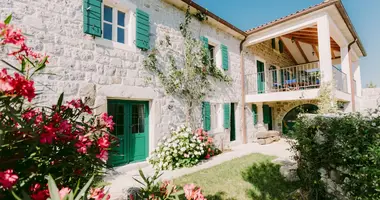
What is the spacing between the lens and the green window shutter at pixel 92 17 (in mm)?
4711

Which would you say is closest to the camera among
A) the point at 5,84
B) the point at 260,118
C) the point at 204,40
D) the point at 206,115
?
the point at 5,84

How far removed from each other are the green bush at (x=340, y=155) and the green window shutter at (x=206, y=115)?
4161 millimetres

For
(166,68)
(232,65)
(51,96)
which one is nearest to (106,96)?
(51,96)

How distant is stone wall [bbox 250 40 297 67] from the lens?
1111 cm

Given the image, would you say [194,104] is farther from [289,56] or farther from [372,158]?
[289,56]

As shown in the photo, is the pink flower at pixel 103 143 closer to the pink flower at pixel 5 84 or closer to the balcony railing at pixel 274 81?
the pink flower at pixel 5 84

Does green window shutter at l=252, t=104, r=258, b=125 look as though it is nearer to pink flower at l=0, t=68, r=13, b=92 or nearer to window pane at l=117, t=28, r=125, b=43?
window pane at l=117, t=28, r=125, b=43

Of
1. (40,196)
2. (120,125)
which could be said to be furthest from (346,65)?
(40,196)

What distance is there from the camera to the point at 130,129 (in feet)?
18.7

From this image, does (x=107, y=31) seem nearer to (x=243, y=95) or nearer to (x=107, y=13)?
(x=107, y=13)

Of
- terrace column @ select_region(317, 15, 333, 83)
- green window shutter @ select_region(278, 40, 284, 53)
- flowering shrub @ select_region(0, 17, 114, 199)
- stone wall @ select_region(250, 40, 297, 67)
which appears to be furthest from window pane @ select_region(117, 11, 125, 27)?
green window shutter @ select_region(278, 40, 284, 53)

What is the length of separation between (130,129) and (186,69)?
2.91 m

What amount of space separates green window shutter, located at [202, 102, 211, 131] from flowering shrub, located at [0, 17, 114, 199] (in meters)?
5.99

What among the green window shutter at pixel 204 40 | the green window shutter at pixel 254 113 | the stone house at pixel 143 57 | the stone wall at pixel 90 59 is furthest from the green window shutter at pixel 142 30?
the green window shutter at pixel 254 113
